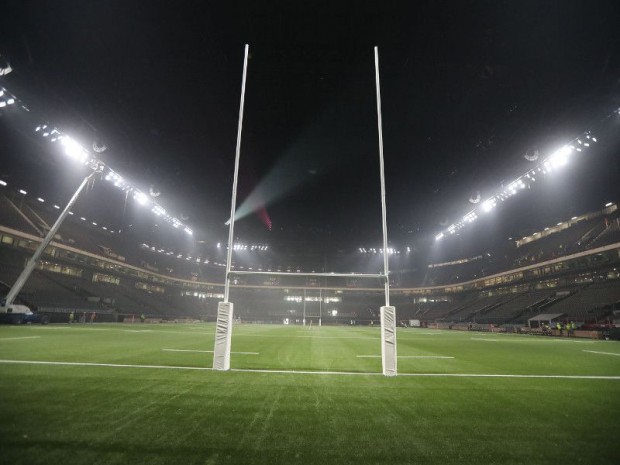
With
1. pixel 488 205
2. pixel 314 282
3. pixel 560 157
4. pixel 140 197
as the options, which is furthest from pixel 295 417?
pixel 314 282

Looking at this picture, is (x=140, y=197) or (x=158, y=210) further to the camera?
(x=158, y=210)

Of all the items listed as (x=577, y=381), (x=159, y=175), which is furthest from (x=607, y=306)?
(x=159, y=175)

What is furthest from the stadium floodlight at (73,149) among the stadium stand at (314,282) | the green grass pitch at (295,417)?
the green grass pitch at (295,417)

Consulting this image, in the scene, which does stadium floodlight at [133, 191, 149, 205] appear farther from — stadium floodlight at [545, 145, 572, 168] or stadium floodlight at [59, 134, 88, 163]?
stadium floodlight at [545, 145, 572, 168]

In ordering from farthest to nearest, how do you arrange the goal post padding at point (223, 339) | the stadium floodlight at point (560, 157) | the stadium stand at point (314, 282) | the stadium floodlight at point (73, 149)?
the stadium stand at point (314, 282), the stadium floodlight at point (73, 149), the stadium floodlight at point (560, 157), the goal post padding at point (223, 339)

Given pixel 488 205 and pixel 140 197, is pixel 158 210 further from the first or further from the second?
pixel 488 205

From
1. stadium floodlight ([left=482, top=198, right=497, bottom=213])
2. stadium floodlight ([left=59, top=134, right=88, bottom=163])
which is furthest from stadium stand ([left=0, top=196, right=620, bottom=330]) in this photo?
stadium floodlight ([left=482, top=198, right=497, bottom=213])

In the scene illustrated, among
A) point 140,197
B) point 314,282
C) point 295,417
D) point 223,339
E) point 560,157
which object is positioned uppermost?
point 140,197

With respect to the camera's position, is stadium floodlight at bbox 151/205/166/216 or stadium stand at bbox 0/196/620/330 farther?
stadium floodlight at bbox 151/205/166/216

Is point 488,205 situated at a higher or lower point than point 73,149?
higher

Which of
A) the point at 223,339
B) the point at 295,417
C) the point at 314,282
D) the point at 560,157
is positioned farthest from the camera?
the point at 314,282

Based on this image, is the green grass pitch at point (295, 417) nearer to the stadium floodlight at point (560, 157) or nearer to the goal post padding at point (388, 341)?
the goal post padding at point (388, 341)

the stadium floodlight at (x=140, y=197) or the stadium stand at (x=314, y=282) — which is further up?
the stadium floodlight at (x=140, y=197)

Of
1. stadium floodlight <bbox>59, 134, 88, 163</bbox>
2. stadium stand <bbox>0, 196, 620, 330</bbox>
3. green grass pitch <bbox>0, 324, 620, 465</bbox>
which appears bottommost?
green grass pitch <bbox>0, 324, 620, 465</bbox>
